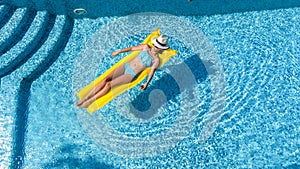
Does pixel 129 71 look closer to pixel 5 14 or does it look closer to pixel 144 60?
pixel 144 60

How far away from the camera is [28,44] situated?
6938 millimetres

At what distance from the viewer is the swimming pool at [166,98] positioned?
600cm

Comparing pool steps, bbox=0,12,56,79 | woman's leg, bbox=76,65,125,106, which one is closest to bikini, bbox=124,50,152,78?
woman's leg, bbox=76,65,125,106

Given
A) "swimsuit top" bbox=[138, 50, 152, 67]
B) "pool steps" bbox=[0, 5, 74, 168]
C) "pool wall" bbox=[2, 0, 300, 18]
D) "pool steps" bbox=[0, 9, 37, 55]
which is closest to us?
"swimsuit top" bbox=[138, 50, 152, 67]

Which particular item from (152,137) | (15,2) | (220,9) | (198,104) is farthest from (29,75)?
(220,9)

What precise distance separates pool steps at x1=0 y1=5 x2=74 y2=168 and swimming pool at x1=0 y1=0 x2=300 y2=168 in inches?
0.8

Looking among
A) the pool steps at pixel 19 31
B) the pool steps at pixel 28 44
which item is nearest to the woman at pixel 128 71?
the pool steps at pixel 28 44

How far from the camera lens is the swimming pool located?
6.00 m

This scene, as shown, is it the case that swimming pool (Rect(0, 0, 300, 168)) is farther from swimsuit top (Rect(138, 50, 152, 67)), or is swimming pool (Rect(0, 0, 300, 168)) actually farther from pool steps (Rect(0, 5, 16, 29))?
swimsuit top (Rect(138, 50, 152, 67))

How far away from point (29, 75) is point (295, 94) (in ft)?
15.8

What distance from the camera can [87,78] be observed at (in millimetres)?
6676

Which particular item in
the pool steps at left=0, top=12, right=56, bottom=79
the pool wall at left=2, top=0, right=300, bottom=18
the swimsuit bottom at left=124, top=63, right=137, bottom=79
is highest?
the pool wall at left=2, top=0, right=300, bottom=18

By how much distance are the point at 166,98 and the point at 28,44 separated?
2.77m

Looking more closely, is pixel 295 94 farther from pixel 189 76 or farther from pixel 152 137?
pixel 152 137
